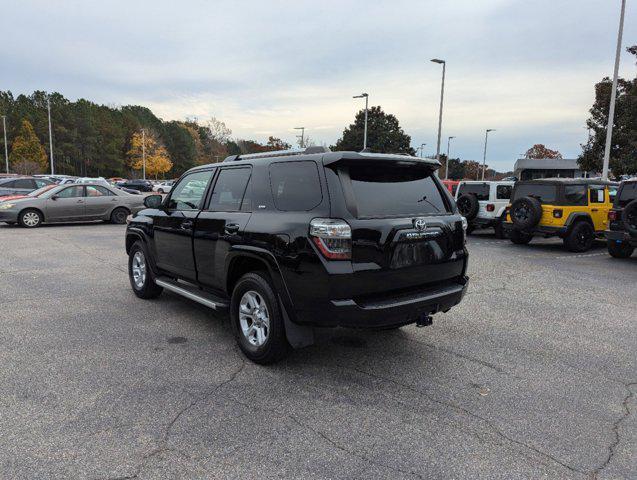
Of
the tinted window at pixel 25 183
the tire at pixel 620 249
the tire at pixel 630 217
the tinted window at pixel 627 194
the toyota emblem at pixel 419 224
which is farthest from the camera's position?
the tinted window at pixel 25 183

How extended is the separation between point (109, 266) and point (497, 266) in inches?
296

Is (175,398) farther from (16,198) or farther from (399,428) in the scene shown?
(16,198)

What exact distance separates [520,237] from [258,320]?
10.6m

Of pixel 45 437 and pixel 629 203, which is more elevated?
pixel 629 203

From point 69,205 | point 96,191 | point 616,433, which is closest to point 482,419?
point 616,433

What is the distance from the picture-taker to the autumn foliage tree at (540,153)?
91.8 meters

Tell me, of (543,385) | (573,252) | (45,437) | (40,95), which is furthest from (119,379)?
(40,95)

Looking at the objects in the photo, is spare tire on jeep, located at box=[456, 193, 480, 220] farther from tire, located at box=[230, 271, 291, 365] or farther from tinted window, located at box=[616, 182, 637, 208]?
tire, located at box=[230, 271, 291, 365]

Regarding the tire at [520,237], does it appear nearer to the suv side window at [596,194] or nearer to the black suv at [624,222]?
the suv side window at [596,194]

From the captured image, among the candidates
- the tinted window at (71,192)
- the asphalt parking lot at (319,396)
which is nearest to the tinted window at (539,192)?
the asphalt parking lot at (319,396)

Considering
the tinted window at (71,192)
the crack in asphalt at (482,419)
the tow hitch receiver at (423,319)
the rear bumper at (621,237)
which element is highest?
the tinted window at (71,192)

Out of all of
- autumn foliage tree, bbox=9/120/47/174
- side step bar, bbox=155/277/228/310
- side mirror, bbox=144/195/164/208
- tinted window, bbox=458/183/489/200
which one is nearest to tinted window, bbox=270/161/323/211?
side step bar, bbox=155/277/228/310

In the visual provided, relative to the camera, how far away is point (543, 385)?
3.75 metres

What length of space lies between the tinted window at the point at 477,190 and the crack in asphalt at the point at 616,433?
11.7m
